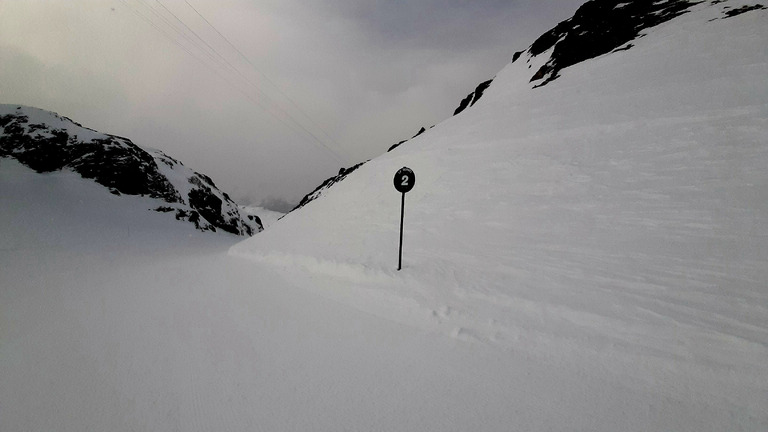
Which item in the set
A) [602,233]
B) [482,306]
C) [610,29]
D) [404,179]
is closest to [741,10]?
[610,29]

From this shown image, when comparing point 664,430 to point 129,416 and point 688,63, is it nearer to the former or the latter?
point 129,416

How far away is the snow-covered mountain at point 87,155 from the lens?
25.2 m

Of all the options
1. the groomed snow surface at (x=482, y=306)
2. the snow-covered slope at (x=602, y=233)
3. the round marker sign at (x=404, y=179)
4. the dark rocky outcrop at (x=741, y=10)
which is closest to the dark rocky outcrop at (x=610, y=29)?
the dark rocky outcrop at (x=741, y=10)

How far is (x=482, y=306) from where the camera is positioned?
14.0 ft

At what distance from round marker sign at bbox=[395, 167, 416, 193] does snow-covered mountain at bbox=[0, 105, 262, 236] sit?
2965 centimetres

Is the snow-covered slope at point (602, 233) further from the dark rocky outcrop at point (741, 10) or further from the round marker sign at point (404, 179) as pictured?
the dark rocky outcrop at point (741, 10)

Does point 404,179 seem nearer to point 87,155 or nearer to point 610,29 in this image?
point 610,29

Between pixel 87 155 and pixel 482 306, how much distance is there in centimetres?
3981

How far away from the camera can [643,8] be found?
24953 mm

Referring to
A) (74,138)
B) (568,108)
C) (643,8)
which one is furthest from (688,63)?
(74,138)

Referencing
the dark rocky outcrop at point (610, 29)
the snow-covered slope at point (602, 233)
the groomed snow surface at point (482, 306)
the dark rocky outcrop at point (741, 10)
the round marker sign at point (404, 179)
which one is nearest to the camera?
the groomed snow surface at point (482, 306)

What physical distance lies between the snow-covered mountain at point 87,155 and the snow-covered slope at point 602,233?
970 inches

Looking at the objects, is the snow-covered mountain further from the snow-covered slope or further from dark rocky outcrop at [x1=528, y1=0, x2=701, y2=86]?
dark rocky outcrop at [x1=528, y1=0, x2=701, y2=86]

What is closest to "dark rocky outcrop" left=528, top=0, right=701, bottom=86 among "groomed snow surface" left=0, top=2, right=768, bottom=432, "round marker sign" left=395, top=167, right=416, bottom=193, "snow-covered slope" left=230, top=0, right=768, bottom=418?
"snow-covered slope" left=230, top=0, right=768, bottom=418
